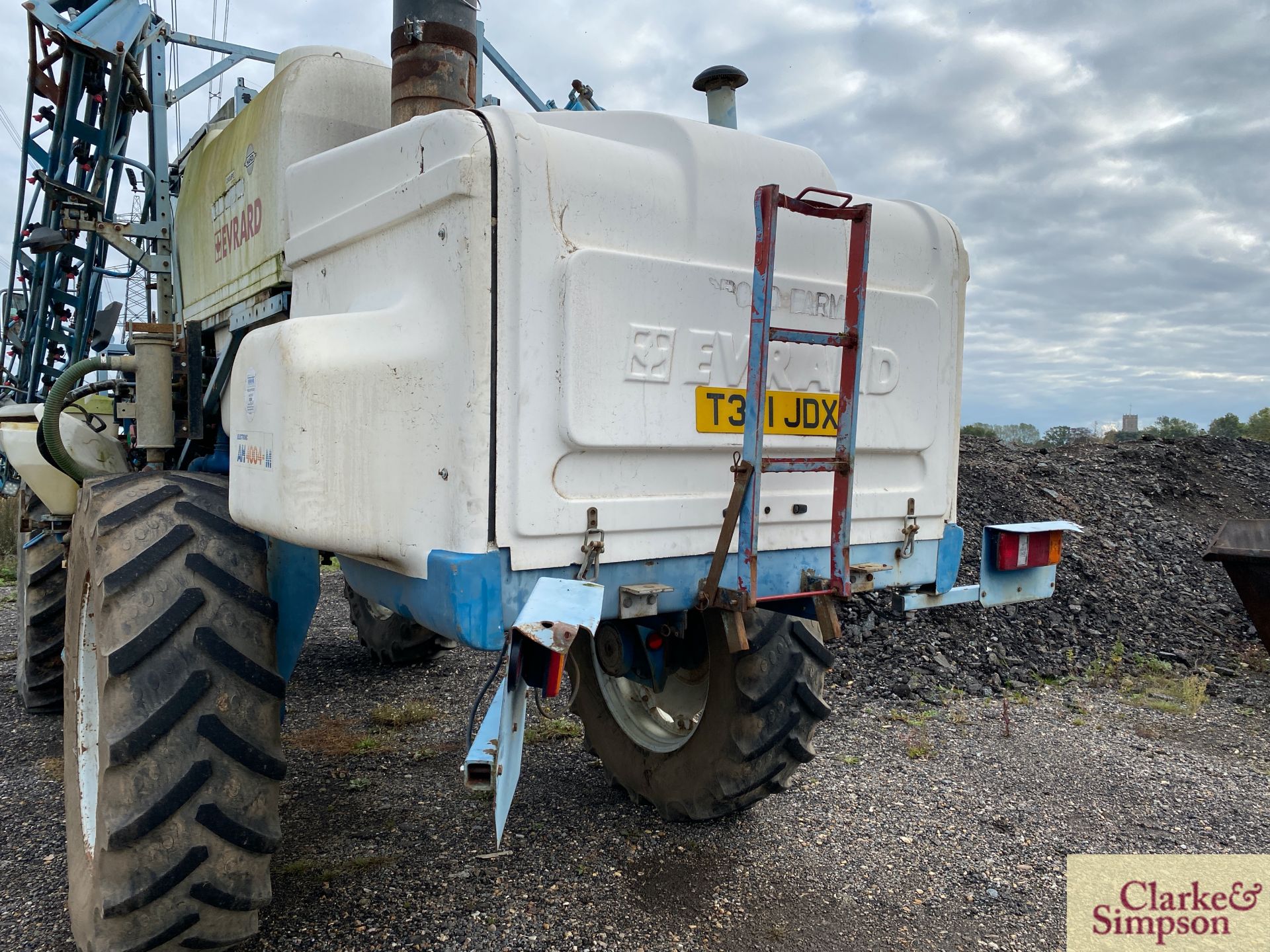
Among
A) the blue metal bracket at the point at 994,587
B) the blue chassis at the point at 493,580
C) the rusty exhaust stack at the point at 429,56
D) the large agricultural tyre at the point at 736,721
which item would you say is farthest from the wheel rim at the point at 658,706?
the rusty exhaust stack at the point at 429,56

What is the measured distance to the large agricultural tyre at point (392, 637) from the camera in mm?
5473

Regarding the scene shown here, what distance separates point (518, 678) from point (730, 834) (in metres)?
1.83

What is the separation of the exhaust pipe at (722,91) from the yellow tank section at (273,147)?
3.91 feet

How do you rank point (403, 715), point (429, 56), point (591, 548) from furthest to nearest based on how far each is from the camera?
point (403, 715) < point (429, 56) < point (591, 548)

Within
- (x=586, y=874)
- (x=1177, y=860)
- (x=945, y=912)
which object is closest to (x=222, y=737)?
(x=586, y=874)

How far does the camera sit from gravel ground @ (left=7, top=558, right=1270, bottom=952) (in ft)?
9.29

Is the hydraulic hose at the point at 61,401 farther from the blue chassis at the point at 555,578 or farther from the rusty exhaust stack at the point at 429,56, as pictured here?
the rusty exhaust stack at the point at 429,56

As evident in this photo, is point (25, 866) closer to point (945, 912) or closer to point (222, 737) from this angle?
point (222, 737)

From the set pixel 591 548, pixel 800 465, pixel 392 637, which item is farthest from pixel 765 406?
pixel 392 637

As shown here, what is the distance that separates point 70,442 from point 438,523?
2.48 metres

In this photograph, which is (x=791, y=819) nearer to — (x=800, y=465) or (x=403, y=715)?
(x=800, y=465)

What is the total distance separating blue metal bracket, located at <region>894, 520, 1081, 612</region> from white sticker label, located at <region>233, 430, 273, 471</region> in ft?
6.54

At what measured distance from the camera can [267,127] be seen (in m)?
3.17

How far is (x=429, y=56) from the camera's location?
116 inches
